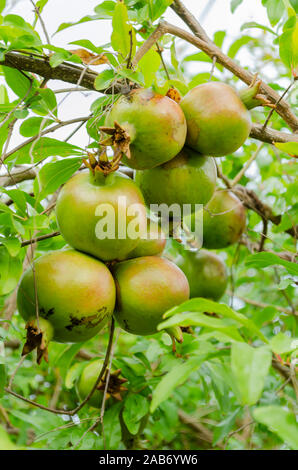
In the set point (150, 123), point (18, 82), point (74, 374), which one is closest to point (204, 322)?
point (150, 123)

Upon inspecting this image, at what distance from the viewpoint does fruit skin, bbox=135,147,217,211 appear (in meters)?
1.08

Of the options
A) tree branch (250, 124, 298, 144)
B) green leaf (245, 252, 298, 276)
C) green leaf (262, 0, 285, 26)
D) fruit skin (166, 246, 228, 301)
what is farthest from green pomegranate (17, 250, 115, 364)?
green leaf (262, 0, 285, 26)

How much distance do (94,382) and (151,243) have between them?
1.98ft

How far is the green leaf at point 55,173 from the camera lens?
3.55ft

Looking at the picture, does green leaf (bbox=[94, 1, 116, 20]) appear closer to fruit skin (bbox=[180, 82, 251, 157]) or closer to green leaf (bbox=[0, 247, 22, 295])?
fruit skin (bbox=[180, 82, 251, 157])

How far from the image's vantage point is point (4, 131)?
1.17m

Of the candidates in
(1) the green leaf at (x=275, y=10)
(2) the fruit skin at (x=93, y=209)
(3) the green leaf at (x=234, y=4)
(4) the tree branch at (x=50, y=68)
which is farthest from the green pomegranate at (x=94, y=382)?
(3) the green leaf at (x=234, y=4)

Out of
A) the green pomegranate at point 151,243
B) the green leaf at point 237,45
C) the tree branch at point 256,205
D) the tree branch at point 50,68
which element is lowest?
the tree branch at point 256,205

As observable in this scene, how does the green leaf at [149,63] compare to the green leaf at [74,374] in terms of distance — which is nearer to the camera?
the green leaf at [149,63]

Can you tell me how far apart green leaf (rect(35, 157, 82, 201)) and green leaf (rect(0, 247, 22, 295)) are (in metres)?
0.14

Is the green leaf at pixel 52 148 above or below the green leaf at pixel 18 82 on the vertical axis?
below

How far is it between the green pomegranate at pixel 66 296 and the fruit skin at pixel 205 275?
82 centimetres

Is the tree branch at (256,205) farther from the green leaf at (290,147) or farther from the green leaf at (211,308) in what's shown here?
the green leaf at (211,308)
